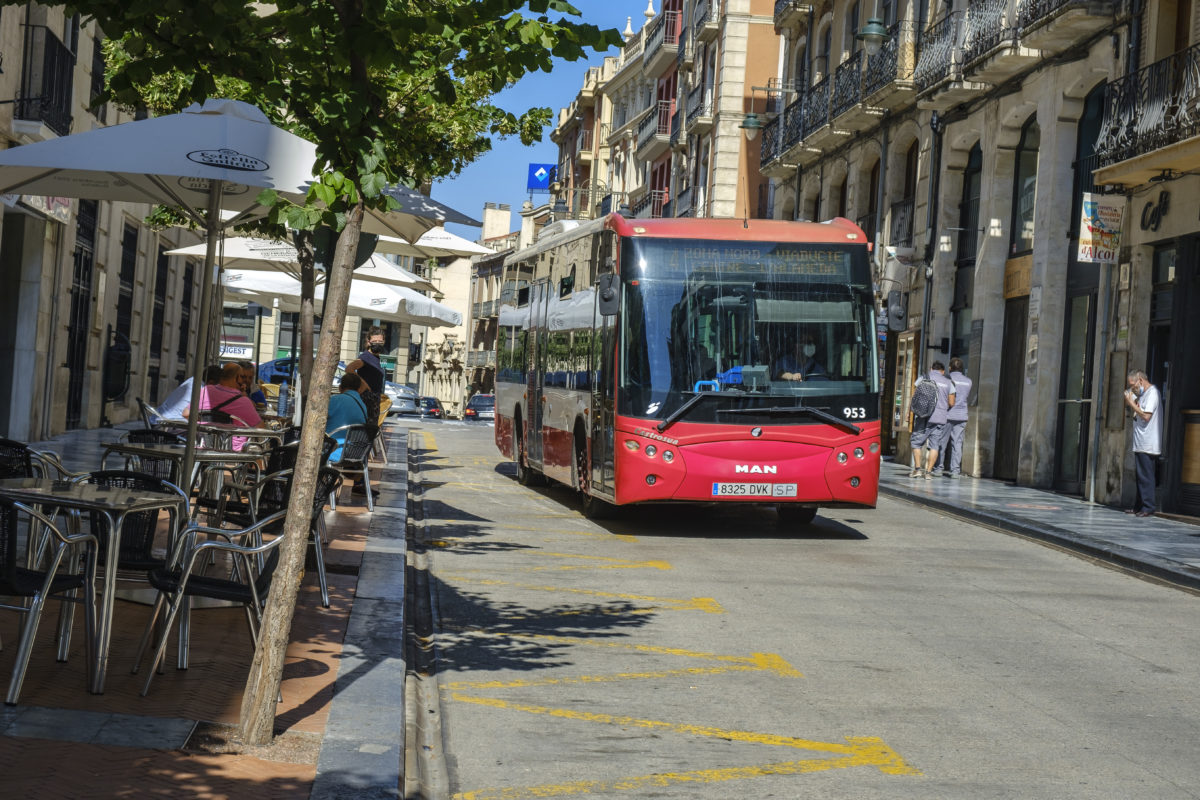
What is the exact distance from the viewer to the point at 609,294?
48.0 ft

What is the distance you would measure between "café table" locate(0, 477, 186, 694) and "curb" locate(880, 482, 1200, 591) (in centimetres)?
908

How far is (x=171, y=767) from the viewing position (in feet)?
17.2

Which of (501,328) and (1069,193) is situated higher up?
(1069,193)

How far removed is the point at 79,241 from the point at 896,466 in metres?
14.6

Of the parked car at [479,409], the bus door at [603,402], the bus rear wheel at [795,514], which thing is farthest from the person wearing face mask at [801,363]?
the parked car at [479,409]

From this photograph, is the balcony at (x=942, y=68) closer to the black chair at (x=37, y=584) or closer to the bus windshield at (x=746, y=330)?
the bus windshield at (x=746, y=330)

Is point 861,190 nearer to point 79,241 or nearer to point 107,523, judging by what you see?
point 79,241

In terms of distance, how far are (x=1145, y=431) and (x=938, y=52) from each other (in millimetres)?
11506

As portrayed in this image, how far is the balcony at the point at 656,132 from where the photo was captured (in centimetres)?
6012

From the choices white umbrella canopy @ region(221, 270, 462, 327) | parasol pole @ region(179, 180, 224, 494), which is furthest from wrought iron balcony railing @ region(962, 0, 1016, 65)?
parasol pole @ region(179, 180, 224, 494)

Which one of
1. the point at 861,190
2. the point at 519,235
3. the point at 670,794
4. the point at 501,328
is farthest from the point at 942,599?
the point at 519,235

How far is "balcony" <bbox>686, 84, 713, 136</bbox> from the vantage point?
5041cm

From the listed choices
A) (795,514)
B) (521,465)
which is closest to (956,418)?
(521,465)

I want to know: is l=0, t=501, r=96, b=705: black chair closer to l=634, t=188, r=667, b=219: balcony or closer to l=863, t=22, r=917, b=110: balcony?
l=863, t=22, r=917, b=110: balcony
